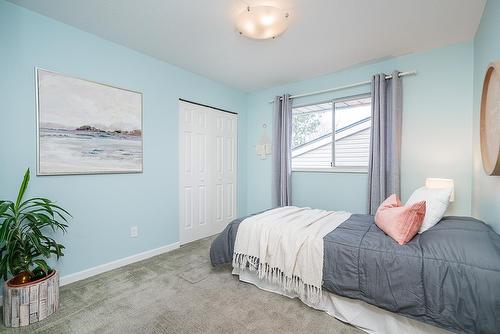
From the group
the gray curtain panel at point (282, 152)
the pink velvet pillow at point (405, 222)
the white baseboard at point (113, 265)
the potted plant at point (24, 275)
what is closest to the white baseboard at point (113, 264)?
the white baseboard at point (113, 265)

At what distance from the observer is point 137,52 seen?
2.76 meters

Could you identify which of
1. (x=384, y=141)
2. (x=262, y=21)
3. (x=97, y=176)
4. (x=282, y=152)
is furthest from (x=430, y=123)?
(x=97, y=176)

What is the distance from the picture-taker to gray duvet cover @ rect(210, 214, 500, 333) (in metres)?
1.21

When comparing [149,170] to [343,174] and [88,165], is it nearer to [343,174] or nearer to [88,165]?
[88,165]

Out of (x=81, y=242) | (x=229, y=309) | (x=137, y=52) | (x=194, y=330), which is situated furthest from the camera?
(x=137, y=52)

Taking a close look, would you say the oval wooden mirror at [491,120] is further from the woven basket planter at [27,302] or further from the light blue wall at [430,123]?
the woven basket planter at [27,302]

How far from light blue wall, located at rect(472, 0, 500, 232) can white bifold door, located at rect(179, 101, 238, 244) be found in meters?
3.17

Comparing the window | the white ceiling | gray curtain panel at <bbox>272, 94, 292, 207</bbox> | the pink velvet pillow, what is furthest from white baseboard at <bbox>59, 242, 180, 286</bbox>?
the pink velvet pillow

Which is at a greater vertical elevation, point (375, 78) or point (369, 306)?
point (375, 78)

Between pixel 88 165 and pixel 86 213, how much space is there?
0.49 m

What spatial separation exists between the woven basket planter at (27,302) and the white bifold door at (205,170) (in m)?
1.68

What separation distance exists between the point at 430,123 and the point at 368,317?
7.67ft

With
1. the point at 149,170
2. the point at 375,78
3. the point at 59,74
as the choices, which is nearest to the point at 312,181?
the point at 375,78

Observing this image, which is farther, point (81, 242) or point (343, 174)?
point (343, 174)
